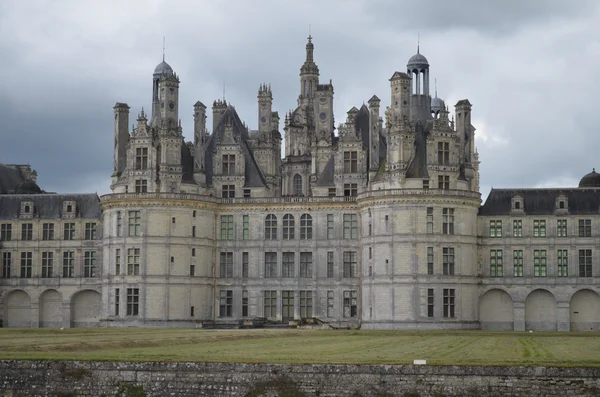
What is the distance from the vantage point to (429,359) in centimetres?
5050

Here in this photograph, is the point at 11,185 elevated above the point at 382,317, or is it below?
above

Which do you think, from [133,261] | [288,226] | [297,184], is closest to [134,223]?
[133,261]

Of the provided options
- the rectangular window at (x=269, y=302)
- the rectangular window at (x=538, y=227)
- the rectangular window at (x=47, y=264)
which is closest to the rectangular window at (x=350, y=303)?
the rectangular window at (x=269, y=302)

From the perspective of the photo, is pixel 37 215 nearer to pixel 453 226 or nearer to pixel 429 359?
pixel 453 226

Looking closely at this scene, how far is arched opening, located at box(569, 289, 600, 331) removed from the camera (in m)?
87.9

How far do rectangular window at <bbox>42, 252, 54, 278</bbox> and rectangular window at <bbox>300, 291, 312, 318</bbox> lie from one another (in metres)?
19.8

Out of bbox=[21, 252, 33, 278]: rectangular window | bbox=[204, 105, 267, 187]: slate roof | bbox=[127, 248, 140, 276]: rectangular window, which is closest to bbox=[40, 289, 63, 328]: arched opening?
bbox=[21, 252, 33, 278]: rectangular window

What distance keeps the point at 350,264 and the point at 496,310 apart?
36.8 feet

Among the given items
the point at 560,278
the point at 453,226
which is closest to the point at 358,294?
the point at 453,226

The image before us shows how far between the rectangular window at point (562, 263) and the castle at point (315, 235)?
0.18m

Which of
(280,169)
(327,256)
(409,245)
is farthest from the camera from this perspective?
(280,169)

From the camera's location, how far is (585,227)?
87.8 m

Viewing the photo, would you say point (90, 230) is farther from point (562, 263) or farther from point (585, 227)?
point (585, 227)

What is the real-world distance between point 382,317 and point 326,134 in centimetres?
1628
